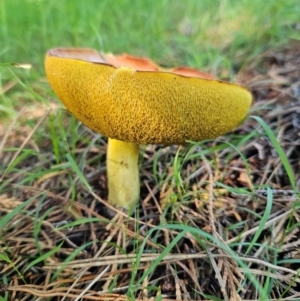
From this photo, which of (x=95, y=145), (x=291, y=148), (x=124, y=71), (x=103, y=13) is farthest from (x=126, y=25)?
(x=124, y=71)

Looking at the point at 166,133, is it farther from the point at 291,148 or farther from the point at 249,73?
the point at 249,73

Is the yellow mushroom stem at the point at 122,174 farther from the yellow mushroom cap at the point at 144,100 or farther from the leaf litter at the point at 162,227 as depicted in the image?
the yellow mushroom cap at the point at 144,100

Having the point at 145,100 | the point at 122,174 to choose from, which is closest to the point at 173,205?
the point at 122,174

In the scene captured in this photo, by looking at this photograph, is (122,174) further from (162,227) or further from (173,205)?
(162,227)

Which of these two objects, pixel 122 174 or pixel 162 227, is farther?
pixel 122 174

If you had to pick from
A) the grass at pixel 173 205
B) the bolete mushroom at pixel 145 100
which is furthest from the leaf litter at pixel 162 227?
the bolete mushroom at pixel 145 100
